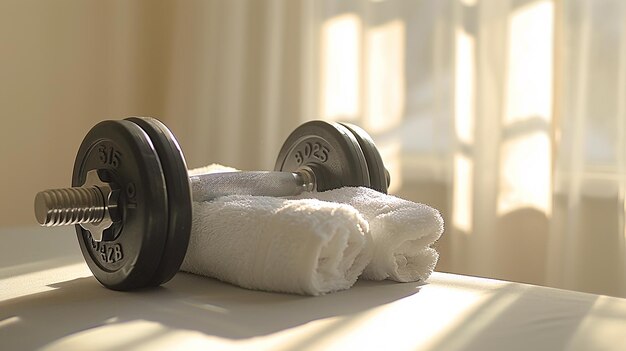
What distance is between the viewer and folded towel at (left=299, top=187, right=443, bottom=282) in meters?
1.04

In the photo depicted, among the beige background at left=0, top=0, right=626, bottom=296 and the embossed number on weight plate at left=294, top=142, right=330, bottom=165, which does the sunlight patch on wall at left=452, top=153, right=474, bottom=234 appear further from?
the embossed number on weight plate at left=294, top=142, right=330, bottom=165

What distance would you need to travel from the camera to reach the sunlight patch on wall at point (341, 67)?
8.89 feet

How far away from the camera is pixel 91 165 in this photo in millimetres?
1052

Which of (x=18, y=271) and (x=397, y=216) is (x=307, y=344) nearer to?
(x=397, y=216)

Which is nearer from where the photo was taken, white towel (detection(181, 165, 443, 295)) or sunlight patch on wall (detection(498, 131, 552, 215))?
white towel (detection(181, 165, 443, 295))

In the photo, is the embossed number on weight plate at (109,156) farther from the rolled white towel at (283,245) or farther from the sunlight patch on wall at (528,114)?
the sunlight patch on wall at (528,114)

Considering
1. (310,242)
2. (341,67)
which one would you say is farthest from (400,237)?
(341,67)

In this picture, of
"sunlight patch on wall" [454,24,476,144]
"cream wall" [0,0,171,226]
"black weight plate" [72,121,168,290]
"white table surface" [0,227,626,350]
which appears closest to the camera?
"white table surface" [0,227,626,350]

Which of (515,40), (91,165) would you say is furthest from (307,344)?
(515,40)

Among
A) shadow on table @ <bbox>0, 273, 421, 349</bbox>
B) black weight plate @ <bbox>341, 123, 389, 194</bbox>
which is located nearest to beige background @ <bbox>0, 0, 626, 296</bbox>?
black weight plate @ <bbox>341, 123, 389, 194</bbox>

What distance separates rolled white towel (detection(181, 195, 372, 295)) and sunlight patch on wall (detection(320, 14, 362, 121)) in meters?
1.68

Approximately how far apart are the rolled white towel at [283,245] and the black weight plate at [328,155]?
23 cm

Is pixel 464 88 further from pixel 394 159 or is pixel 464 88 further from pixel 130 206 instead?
pixel 130 206

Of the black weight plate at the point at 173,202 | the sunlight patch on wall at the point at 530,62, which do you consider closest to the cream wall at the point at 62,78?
the sunlight patch on wall at the point at 530,62
